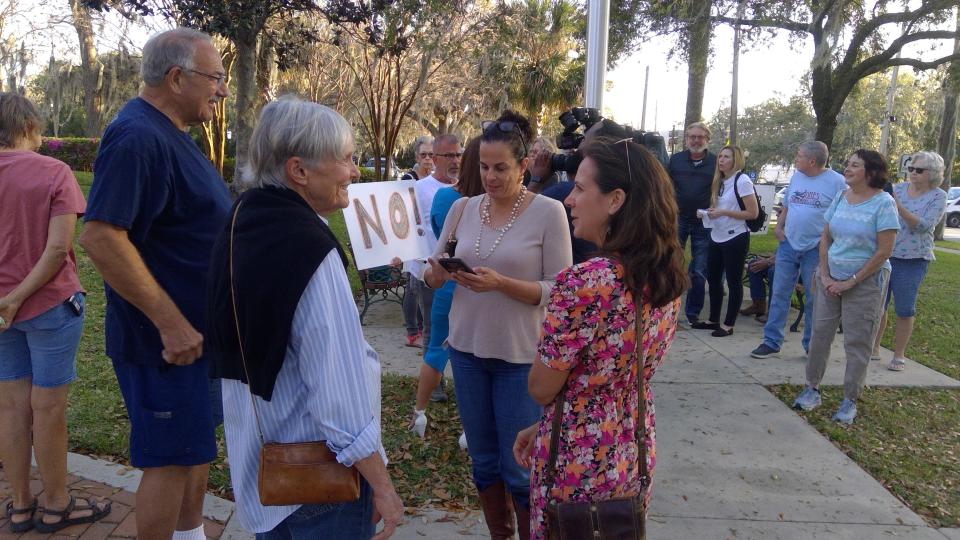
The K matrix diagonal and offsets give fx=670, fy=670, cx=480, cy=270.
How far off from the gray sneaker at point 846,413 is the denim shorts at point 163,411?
4.45 meters

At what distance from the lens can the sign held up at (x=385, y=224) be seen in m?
4.41

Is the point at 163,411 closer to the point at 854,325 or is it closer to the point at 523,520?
the point at 523,520

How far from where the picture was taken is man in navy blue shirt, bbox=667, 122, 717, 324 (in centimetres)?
737

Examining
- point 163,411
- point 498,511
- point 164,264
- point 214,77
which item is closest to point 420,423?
point 498,511

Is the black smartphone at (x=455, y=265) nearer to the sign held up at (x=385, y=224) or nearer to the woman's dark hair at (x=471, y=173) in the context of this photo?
the woman's dark hair at (x=471, y=173)

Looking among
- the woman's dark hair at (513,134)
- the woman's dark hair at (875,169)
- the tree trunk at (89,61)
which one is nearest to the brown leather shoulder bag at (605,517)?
the woman's dark hair at (513,134)

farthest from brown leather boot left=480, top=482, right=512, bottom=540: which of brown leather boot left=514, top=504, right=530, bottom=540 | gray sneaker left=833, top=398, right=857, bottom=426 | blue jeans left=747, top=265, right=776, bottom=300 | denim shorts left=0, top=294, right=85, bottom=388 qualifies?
blue jeans left=747, top=265, right=776, bottom=300

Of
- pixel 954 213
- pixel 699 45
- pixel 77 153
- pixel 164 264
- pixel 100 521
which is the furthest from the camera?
pixel 954 213

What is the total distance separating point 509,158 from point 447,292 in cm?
130

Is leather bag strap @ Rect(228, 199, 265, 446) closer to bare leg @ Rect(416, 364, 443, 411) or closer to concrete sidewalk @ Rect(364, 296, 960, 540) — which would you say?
concrete sidewalk @ Rect(364, 296, 960, 540)

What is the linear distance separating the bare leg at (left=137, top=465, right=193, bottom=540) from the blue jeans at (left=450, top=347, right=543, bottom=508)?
1.15 metres

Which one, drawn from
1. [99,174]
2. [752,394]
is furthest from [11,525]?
[752,394]

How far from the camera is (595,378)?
2.00 metres

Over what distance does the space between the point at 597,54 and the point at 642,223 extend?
4768mm
